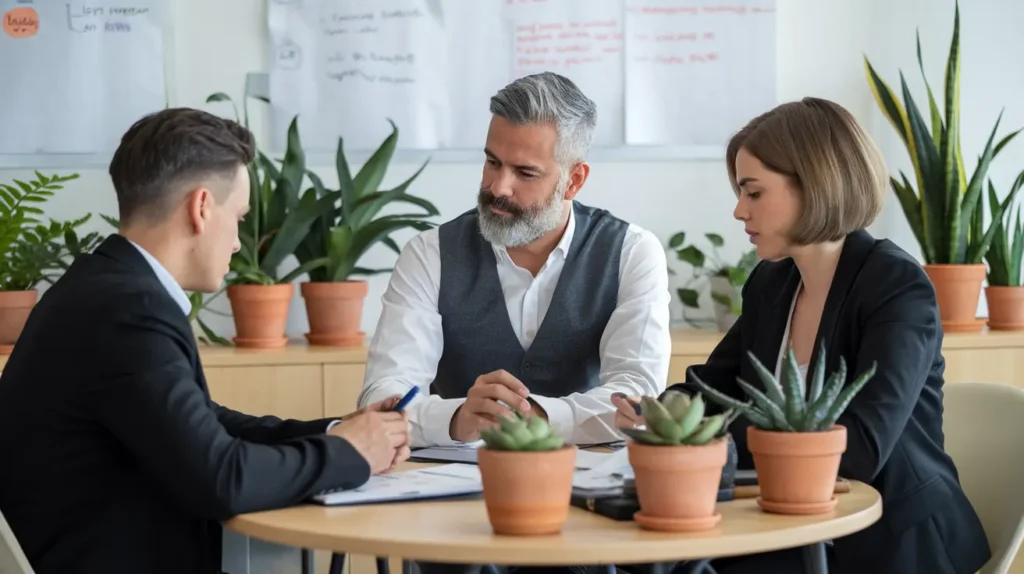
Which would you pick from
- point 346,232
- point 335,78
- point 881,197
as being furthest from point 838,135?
point 335,78

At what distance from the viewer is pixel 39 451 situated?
179 cm

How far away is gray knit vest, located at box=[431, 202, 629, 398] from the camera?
2.74 m

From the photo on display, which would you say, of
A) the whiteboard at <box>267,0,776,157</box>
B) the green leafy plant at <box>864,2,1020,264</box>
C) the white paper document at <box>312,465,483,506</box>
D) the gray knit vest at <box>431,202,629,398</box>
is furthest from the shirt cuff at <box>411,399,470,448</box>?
the green leafy plant at <box>864,2,1020,264</box>

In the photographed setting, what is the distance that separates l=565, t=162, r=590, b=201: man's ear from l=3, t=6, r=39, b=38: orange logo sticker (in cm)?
193

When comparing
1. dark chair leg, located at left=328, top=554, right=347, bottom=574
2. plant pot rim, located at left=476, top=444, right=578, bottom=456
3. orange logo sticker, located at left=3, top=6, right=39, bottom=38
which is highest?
orange logo sticker, located at left=3, top=6, right=39, bottom=38

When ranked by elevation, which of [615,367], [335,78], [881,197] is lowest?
[615,367]

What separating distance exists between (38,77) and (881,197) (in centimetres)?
266

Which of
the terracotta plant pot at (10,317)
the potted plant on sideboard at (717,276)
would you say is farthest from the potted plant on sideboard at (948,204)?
the terracotta plant pot at (10,317)

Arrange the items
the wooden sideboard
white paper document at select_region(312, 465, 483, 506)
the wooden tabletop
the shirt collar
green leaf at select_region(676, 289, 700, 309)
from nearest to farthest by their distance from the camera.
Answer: the wooden tabletop < white paper document at select_region(312, 465, 483, 506) < the shirt collar < the wooden sideboard < green leaf at select_region(676, 289, 700, 309)

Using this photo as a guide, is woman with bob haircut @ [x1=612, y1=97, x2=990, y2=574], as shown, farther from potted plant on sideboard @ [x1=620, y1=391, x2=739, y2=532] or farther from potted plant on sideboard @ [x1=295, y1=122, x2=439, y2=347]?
potted plant on sideboard @ [x1=295, y1=122, x2=439, y2=347]

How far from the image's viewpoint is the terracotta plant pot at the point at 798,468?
1614 millimetres

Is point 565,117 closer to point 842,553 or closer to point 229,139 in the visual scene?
point 229,139

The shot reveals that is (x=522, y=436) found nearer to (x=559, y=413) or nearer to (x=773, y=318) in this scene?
(x=559, y=413)

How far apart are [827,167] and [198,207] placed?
111 centimetres
